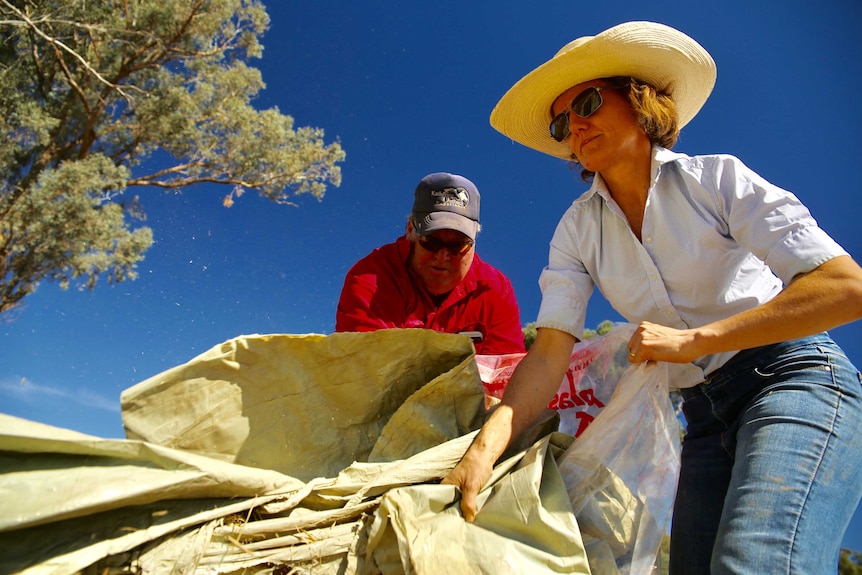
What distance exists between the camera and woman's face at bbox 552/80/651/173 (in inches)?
78.1

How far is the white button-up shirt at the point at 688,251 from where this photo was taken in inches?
60.1

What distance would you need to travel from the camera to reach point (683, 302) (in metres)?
1.77

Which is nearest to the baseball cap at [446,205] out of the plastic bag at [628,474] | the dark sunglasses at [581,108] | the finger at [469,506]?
the dark sunglasses at [581,108]

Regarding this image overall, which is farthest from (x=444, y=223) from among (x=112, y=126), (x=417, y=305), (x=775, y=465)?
(x=112, y=126)

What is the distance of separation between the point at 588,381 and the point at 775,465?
0.77 meters

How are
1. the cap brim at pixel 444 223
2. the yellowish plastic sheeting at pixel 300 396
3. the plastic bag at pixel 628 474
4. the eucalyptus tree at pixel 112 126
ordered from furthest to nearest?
the eucalyptus tree at pixel 112 126 → the cap brim at pixel 444 223 → the yellowish plastic sheeting at pixel 300 396 → the plastic bag at pixel 628 474

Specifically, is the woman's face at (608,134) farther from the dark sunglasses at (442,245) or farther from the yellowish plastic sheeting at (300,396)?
the dark sunglasses at (442,245)

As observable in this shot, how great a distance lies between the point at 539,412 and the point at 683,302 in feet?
1.72

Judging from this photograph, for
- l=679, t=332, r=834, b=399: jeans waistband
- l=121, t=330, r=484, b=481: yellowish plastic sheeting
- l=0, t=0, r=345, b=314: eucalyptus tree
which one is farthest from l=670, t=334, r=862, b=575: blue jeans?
l=0, t=0, r=345, b=314: eucalyptus tree

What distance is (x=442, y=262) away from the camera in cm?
290

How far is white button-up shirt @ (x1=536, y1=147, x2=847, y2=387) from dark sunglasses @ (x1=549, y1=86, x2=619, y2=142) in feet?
0.74

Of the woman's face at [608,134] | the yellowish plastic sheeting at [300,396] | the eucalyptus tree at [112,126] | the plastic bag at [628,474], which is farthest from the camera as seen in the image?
the eucalyptus tree at [112,126]

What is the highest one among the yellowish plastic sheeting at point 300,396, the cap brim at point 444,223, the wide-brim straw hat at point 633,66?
the wide-brim straw hat at point 633,66

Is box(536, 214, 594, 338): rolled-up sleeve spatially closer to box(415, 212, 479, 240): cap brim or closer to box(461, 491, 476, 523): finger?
box(461, 491, 476, 523): finger
